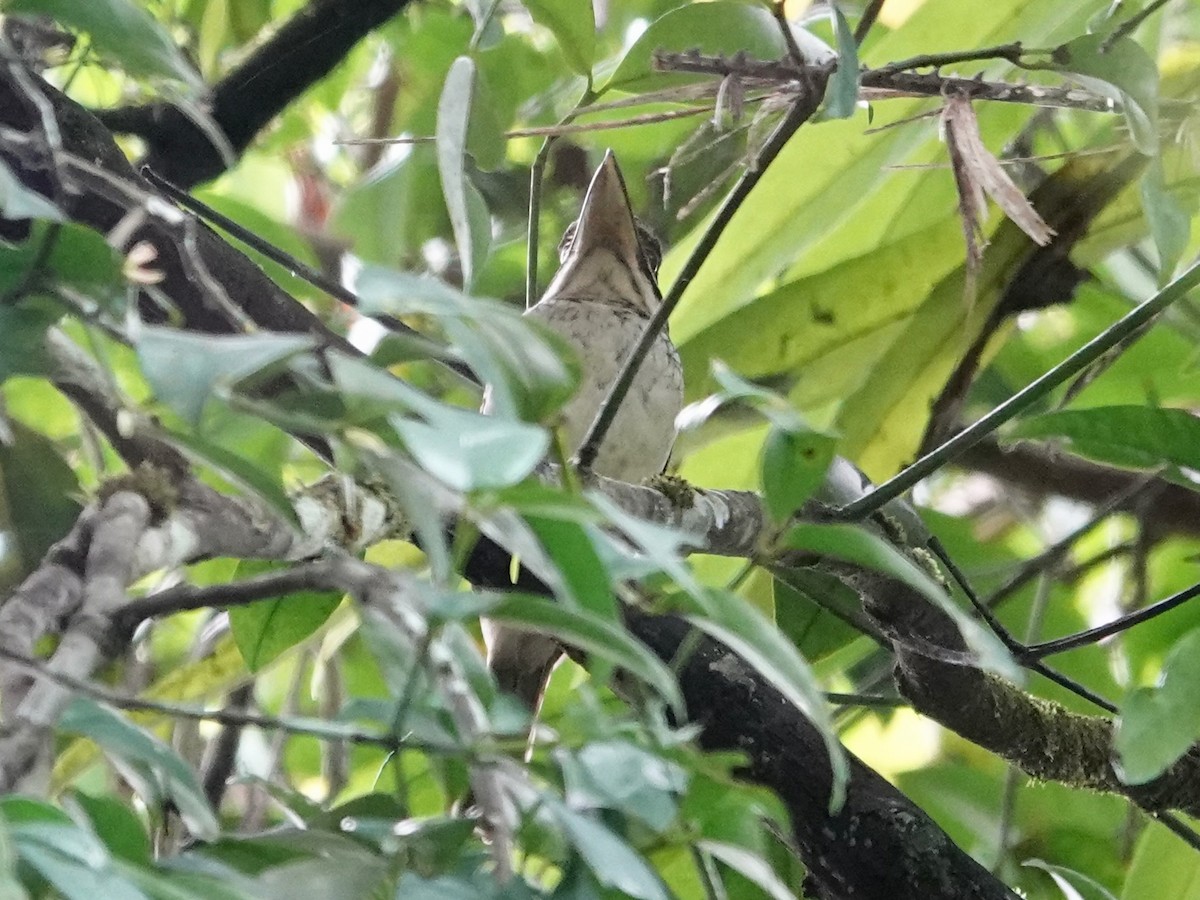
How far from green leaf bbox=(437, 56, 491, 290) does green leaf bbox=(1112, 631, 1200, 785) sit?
38 cm

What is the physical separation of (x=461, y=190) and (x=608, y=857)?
295 mm

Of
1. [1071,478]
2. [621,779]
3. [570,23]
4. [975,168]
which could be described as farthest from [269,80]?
[1071,478]

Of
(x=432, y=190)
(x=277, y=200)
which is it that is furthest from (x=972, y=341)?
(x=277, y=200)

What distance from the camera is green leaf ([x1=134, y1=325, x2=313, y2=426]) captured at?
1.15ft

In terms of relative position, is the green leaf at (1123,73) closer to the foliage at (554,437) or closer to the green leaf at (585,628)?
the foliage at (554,437)

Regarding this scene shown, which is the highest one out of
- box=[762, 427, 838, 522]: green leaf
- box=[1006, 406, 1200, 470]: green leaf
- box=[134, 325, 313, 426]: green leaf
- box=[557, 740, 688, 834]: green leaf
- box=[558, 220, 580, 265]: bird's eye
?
box=[134, 325, 313, 426]: green leaf

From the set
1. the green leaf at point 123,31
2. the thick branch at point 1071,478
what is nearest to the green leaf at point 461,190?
the green leaf at point 123,31

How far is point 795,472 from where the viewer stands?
0.55 meters

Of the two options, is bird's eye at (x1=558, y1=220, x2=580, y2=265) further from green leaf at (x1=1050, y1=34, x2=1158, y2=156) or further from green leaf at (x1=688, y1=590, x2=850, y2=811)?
green leaf at (x1=688, y1=590, x2=850, y2=811)

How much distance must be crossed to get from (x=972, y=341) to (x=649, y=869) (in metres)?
0.88

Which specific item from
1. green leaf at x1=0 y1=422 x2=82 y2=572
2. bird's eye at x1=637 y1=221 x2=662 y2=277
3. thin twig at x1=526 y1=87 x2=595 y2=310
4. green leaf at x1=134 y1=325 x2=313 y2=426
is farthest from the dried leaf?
bird's eye at x1=637 y1=221 x2=662 y2=277

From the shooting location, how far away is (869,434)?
1.30 m

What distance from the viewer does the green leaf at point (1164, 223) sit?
2.54ft

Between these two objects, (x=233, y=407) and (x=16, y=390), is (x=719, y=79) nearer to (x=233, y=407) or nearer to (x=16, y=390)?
(x=233, y=407)
